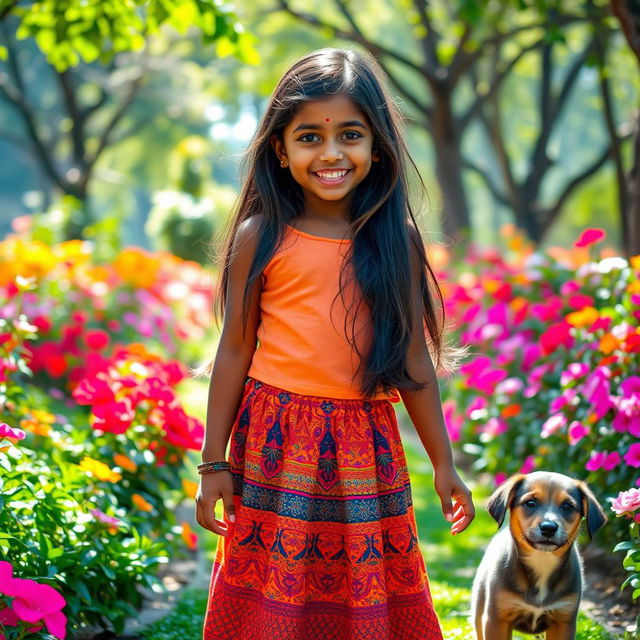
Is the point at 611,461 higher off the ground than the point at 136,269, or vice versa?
the point at 136,269

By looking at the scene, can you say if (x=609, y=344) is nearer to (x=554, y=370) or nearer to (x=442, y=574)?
(x=554, y=370)

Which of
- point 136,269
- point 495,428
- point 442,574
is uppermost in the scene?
point 136,269

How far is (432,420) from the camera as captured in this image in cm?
271

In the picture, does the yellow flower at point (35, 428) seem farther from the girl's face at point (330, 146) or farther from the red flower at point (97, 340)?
the red flower at point (97, 340)

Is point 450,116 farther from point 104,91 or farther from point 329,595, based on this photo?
point 104,91

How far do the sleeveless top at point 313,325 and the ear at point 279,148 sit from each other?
0.80 feet

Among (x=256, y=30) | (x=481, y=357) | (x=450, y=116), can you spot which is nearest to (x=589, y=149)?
(x=256, y=30)

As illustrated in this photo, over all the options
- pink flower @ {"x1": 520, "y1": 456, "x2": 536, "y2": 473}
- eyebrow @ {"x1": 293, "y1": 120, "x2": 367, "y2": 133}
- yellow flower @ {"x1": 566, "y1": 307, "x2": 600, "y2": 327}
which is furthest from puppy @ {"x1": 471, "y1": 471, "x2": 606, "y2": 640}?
pink flower @ {"x1": 520, "y1": 456, "x2": 536, "y2": 473}

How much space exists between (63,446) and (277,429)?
1.33 meters

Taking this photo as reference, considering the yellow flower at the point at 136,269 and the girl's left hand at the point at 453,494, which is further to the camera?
the yellow flower at the point at 136,269

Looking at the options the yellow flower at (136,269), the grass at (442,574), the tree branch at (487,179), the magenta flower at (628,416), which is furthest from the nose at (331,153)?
the tree branch at (487,179)

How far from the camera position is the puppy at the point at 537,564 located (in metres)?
2.70

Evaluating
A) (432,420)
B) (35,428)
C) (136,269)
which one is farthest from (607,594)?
(136,269)

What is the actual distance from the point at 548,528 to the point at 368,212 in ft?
3.23
